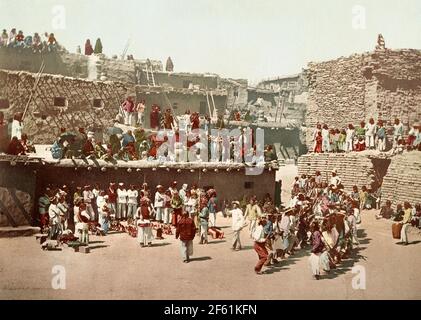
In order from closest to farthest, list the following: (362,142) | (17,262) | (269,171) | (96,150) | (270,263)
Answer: (17,262) < (270,263) < (96,150) < (269,171) < (362,142)

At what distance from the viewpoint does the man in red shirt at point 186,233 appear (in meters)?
12.0

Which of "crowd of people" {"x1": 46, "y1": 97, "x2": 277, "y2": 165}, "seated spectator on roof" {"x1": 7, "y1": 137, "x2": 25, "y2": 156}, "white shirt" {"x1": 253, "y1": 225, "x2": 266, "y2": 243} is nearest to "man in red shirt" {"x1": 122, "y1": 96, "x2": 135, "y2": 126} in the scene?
"crowd of people" {"x1": 46, "y1": 97, "x2": 277, "y2": 165}

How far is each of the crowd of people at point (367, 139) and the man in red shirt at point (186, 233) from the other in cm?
1234

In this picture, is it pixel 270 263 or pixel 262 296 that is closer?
pixel 262 296

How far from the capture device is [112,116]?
24.8 metres

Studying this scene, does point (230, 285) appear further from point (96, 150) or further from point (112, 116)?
point (112, 116)

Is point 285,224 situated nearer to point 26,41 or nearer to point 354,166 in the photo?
point 354,166

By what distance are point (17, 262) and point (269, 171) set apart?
1139cm

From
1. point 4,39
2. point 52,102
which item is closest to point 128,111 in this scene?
point 52,102

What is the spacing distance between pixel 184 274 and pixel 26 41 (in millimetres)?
21310

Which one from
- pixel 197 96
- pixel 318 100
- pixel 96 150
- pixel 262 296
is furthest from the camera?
pixel 197 96

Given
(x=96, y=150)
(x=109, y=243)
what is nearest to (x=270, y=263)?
(x=109, y=243)

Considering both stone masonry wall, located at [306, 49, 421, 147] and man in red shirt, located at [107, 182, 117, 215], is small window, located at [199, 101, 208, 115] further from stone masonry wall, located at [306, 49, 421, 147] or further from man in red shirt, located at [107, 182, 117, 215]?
man in red shirt, located at [107, 182, 117, 215]

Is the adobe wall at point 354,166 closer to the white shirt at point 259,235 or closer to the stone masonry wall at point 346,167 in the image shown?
the stone masonry wall at point 346,167
